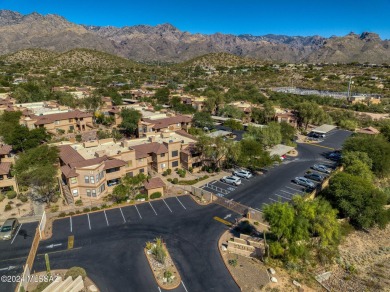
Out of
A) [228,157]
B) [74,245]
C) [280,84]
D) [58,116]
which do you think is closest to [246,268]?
[74,245]

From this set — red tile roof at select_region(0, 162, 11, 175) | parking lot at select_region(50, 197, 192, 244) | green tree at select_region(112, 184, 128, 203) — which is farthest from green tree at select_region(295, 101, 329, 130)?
red tile roof at select_region(0, 162, 11, 175)

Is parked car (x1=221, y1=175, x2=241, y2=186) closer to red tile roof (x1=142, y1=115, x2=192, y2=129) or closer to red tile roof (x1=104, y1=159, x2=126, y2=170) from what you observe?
red tile roof (x1=104, y1=159, x2=126, y2=170)

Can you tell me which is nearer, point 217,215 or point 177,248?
point 177,248

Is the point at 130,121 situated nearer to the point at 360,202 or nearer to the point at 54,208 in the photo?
the point at 54,208

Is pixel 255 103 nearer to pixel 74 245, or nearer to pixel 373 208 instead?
pixel 373 208

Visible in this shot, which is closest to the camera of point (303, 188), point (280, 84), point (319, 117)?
point (303, 188)

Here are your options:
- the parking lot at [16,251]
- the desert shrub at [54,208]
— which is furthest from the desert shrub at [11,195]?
the parking lot at [16,251]

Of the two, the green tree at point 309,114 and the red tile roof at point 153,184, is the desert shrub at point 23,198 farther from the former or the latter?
the green tree at point 309,114
